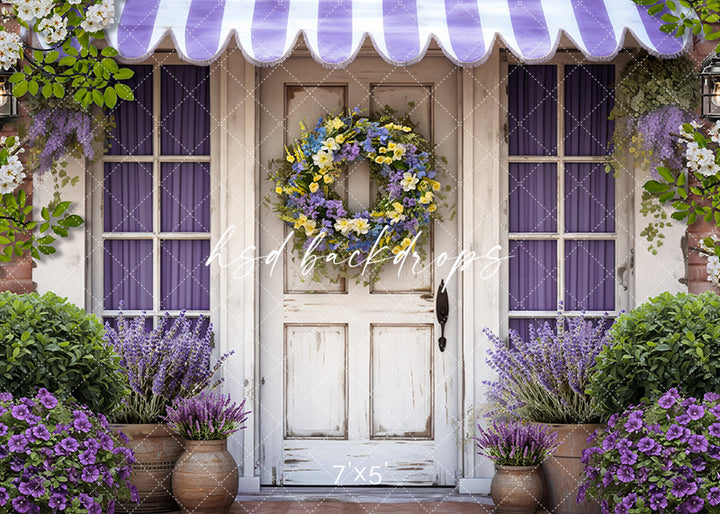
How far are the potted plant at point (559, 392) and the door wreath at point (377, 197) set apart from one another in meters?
0.88

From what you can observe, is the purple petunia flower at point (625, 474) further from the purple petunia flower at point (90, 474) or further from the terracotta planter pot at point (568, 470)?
the purple petunia flower at point (90, 474)

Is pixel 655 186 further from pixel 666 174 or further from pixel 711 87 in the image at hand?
pixel 711 87

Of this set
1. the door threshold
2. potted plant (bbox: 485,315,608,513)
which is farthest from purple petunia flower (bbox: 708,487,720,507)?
the door threshold

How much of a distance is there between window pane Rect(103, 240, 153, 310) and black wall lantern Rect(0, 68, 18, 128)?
95 cm

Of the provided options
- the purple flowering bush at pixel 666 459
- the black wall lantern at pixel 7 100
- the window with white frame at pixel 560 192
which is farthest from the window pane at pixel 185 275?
the purple flowering bush at pixel 666 459

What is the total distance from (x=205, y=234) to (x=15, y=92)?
4.49 feet

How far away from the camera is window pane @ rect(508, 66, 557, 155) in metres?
5.54

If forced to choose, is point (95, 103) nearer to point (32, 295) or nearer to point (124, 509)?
point (32, 295)

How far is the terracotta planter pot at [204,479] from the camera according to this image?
4.71 metres

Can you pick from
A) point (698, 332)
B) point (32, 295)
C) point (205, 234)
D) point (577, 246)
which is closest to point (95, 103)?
point (205, 234)

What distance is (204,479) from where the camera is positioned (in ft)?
15.4

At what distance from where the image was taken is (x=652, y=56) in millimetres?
5266

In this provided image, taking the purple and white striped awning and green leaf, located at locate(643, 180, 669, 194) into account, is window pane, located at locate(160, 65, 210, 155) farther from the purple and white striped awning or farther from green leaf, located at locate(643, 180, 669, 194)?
green leaf, located at locate(643, 180, 669, 194)

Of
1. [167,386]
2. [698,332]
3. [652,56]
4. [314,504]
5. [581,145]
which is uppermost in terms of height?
[652,56]
